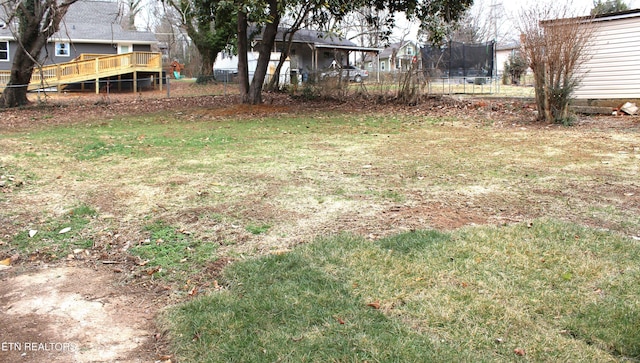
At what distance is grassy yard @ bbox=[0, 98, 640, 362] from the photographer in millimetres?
3105

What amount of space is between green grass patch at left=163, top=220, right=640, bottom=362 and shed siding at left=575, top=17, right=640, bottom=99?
462 inches

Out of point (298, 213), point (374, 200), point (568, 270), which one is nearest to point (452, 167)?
point (374, 200)

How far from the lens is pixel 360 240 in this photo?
4.61 m

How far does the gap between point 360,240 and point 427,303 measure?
1.24 meters

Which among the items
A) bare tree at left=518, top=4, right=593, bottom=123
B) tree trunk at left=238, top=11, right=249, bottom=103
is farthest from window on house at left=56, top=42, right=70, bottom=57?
bare tree at left=518, top=4, right=593, bottom=123

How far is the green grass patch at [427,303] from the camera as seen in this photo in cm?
296

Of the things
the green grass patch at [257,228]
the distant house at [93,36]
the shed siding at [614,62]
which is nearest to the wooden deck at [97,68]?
the distant house at [93,36]

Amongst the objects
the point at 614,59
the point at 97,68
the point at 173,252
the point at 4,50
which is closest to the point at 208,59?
the point at 97,68

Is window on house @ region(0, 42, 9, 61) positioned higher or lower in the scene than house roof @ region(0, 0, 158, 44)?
lower

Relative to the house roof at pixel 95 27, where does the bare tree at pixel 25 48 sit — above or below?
below

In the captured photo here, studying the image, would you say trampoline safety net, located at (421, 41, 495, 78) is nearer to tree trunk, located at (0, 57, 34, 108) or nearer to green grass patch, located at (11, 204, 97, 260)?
tree trunk, located at (0, 57, 34, 108)

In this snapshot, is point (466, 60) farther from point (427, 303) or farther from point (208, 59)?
point (427, 303)

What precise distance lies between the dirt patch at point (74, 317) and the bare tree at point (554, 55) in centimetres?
1109

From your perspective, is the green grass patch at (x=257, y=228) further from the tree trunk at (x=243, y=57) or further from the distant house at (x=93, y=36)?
the distant house at (x=93, y=36)
